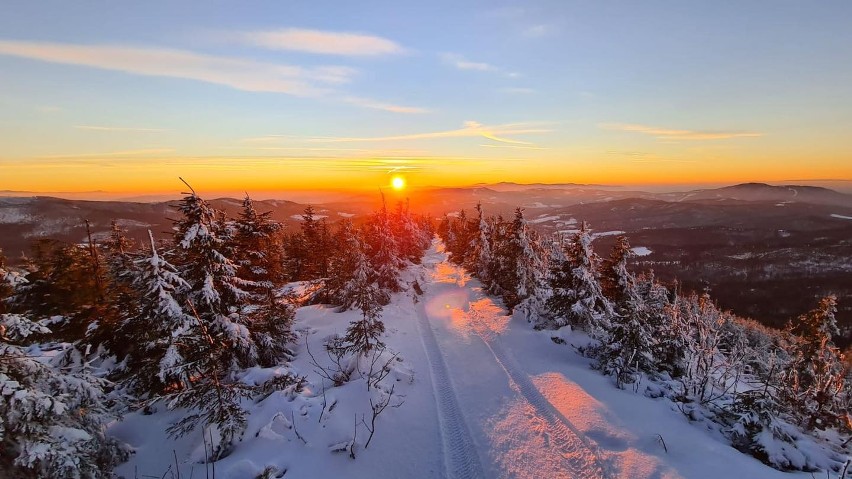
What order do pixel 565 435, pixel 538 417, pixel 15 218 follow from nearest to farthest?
pixel 565 435
pixel 538 417
pixel 15 218

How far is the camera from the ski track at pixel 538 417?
948cm

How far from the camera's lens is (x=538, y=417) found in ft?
39.1

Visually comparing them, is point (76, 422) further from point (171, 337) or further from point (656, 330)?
point (656, 330)

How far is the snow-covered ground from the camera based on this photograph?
30.4ft

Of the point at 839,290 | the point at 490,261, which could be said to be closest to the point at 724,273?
the point at 839,290

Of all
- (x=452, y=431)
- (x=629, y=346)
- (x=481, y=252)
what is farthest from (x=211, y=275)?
(x=481, y=252)

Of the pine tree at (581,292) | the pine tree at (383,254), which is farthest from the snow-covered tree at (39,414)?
the pine tree at (383,254)

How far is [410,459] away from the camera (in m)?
9.83

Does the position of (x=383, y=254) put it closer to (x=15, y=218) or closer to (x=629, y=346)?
(x=629, y=346)

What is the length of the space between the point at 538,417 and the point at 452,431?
3041 mm

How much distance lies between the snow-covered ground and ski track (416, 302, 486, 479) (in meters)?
0.04

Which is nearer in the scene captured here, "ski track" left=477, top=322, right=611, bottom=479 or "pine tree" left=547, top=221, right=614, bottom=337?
"ski track" left=477, top=322, right=611, bottom=479

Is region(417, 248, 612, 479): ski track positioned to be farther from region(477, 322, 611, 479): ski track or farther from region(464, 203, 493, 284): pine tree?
region(464, 203, 493, 284): pine tree

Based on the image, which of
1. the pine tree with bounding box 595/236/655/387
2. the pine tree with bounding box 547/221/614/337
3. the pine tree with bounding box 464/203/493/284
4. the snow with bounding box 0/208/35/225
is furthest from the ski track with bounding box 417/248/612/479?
the snow with bounding box 0/208/35/225
